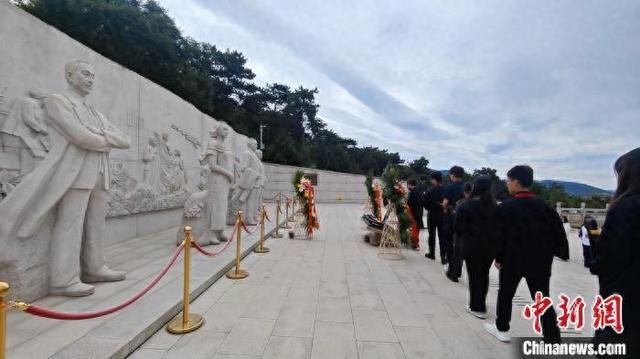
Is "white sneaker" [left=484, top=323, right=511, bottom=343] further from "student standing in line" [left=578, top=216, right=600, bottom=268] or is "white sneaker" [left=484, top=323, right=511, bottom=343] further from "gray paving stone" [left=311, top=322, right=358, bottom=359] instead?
"student standing in line" [left=578, top=216, right=600, bottom=268]

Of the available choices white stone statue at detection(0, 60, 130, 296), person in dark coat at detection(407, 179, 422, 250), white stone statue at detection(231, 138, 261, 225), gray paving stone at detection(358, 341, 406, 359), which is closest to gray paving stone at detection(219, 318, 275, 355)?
gray paving stone at detection(358, 341, 406, 359)

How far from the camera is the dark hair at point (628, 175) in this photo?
1.87 meters

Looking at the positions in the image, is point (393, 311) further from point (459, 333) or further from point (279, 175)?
point (279, 175)

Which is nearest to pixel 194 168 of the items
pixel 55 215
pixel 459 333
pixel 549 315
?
pixel 55 215

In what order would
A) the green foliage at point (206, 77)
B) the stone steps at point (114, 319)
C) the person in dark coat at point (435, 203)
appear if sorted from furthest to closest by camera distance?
the green foliage at point (206, 77) < the person in dark coat at point (435, 203) < the stone steps at point (114, 319)

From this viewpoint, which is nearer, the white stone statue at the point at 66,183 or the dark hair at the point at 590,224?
the white stone statue at the point at 66,183

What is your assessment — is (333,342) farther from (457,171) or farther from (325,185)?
(325,185)

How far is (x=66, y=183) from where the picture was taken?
339 cm

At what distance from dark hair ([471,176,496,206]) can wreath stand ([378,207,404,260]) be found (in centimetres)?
313

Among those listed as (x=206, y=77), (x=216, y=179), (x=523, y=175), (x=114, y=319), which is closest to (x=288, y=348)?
(x=114, y=319)

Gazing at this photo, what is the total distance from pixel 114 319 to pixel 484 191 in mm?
4306

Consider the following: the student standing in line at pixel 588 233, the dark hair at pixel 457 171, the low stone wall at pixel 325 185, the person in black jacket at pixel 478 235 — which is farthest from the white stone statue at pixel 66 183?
the low stone wall at pixel 325 185

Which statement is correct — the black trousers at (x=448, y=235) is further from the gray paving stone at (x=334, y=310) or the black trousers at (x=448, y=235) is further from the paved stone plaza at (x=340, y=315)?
the gray paving stone at (x=334, y=310)

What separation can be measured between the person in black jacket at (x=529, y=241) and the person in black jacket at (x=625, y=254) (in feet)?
2.64
